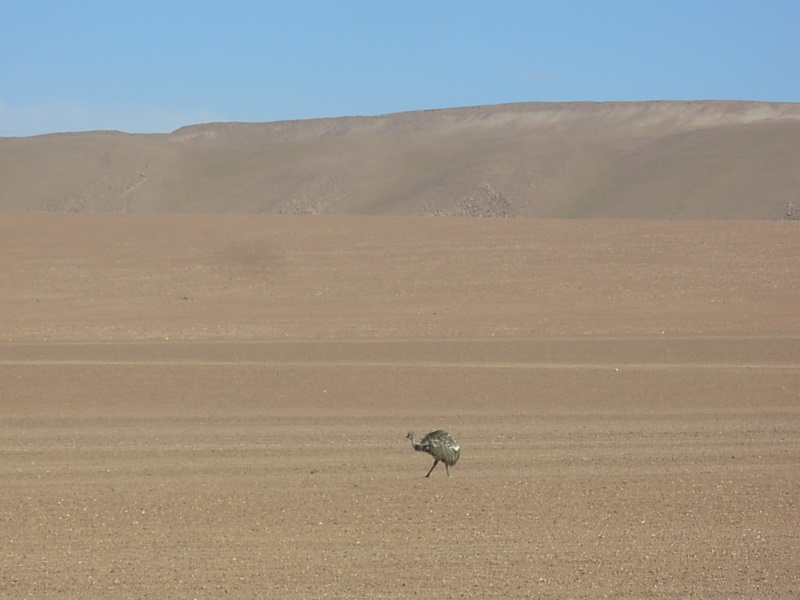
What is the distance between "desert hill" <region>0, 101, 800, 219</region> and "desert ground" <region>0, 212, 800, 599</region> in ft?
183

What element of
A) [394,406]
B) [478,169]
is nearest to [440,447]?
[394,406]

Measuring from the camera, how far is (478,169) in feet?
337

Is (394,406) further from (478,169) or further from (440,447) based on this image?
(478,169)

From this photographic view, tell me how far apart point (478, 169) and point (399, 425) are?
89.0 metres

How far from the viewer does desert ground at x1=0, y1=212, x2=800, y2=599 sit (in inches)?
318

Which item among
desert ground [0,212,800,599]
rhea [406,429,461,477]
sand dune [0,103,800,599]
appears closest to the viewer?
desert ground [0,212,800,599]

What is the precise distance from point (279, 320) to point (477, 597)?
2031 centimetres

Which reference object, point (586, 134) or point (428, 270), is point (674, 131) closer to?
point (586, 134)

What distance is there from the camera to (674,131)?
123 metres

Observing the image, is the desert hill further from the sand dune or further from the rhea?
the rhea

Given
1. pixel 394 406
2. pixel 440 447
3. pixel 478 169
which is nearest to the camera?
pixel 440 447

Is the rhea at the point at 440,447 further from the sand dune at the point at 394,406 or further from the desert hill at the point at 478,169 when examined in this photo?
the desert hill at the point at 478,169

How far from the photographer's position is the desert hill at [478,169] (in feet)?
308

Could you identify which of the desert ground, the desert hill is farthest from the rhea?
the desert hill
